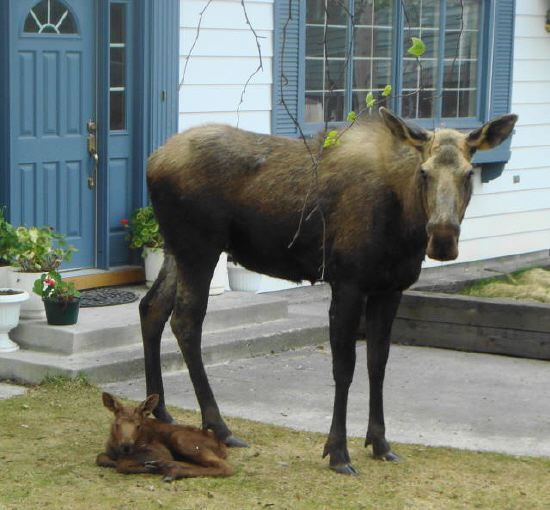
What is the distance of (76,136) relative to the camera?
10.6 meters

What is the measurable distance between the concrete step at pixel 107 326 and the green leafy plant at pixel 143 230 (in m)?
0.69

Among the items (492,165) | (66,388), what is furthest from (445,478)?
(492,165)

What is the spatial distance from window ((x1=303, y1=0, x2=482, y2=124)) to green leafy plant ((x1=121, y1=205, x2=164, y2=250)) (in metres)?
2.12

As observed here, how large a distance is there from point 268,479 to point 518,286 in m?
5.48

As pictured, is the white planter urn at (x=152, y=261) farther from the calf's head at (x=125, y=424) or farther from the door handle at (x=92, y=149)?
the calf's head at (x=125, y=424)

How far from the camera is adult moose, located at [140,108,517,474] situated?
21.8ft

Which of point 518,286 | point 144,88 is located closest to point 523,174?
point 518,286

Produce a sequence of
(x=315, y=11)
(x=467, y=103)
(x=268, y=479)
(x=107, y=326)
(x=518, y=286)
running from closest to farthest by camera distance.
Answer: (x=268, y=479) < (x=107, y=326) < (x=518, y=286) < (x=315, y=11) < (x=467, y=103)

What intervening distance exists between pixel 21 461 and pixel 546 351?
4592 mm

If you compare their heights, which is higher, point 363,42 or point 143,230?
point 363,42

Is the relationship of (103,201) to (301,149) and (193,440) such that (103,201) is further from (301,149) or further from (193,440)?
(193,440)

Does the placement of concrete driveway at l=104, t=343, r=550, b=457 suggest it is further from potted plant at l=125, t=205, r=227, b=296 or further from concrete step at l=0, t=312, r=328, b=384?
potted plant at l=125, t=205, r=227, b=296

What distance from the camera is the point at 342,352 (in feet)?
22.9

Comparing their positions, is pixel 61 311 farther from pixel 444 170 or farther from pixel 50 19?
pixel 444 170
